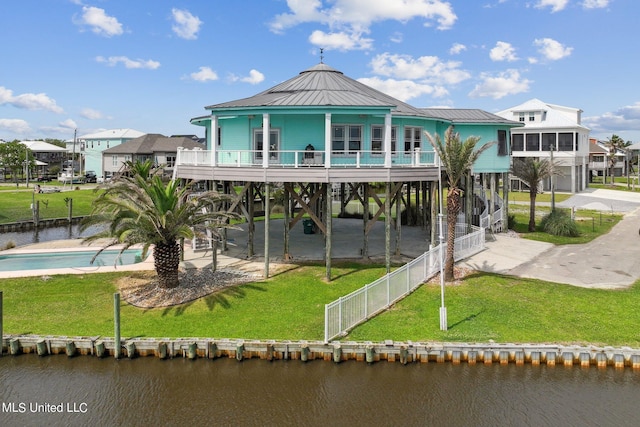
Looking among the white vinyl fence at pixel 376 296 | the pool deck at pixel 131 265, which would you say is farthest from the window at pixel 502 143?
the pool deck at pixel 131 265

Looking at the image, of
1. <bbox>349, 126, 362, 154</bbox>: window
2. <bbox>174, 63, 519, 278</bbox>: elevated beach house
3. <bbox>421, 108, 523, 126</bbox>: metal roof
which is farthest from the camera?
<bbox>421, 108, 523, 126</bbox>: metal roof

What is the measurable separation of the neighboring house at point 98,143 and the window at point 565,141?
75.9 metres

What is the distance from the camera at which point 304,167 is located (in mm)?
22641

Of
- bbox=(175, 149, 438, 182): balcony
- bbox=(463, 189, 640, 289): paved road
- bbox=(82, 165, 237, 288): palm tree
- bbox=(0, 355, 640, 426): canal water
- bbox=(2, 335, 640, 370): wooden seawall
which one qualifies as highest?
bbox=(175, 149, 438, 182): balcony

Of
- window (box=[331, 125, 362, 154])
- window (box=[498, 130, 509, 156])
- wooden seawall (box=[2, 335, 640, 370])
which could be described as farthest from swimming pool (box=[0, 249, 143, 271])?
window (box=[498, 130, 509, 156])

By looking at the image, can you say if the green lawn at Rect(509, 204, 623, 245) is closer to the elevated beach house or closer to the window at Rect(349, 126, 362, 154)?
the elevated beach house

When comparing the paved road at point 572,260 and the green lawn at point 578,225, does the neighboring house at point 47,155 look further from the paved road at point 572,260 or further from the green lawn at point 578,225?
the paved road at point 572,260

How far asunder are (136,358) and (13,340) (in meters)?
4.11

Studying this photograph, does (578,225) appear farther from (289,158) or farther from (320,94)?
(289,158)

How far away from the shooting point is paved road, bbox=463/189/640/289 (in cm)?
2308

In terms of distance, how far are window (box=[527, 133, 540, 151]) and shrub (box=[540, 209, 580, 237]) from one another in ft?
106

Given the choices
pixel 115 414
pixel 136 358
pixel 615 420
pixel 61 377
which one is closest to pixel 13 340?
pixel 61 377

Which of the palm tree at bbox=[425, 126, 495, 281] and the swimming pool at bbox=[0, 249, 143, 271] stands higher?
the palm tree at bbox=[425, 126, 495, 281]

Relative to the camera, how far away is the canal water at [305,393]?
491 inches
